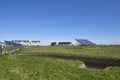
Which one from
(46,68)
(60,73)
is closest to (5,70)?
(46,68)

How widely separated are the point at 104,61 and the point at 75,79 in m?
24.3

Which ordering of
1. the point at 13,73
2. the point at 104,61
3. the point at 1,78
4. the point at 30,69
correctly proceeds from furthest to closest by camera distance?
the point at 104,61 → the point at 30,69 → the point at 13,73 → the point at 1,78

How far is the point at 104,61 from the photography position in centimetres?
4766

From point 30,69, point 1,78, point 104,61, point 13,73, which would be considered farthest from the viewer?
point 104,61

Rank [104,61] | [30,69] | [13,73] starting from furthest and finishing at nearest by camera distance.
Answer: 1. [104,61]
2. [30,69]
3. [13,73]

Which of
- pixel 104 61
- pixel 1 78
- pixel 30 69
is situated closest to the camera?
pixel 1 78

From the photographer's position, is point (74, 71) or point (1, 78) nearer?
point (1, 78)

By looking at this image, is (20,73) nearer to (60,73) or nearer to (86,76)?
(60,73)

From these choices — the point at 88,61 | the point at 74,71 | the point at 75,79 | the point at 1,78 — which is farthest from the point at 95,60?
the point at 1,78

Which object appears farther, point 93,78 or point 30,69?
point 30,69

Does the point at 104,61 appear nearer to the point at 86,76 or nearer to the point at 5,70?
the point at 86,76

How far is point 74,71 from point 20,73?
7746 millimetres

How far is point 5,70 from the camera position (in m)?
28.0

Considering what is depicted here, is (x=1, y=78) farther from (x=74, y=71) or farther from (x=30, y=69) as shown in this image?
(x=74, y=71)
